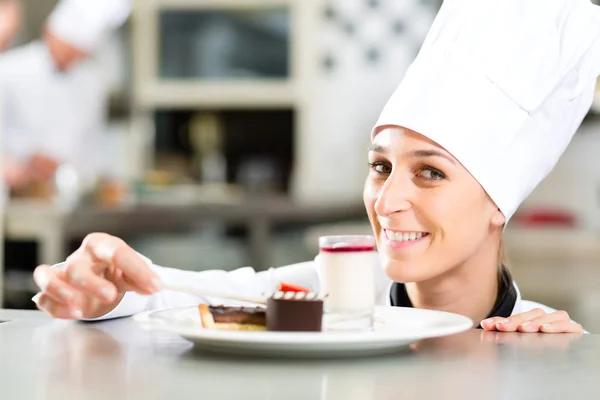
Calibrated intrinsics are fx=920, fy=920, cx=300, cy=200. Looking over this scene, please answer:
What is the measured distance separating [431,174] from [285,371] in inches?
22.6

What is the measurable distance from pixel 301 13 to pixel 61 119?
166 cm

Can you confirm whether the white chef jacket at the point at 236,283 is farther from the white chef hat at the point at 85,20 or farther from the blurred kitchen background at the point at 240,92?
the white chef hat at the point at 85,20

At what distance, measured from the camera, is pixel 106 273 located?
1.01 metres

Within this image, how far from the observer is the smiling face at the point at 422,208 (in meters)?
1.28

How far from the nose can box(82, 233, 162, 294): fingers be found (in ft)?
1.41

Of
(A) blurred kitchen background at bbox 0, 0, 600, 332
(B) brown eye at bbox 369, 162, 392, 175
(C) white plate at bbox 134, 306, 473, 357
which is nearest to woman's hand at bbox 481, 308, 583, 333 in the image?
(C) white plate at bbox 134, 306, 473, 357

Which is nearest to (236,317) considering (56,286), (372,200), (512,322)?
(56,286)

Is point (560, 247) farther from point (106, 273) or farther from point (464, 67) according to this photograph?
point (106, 273)

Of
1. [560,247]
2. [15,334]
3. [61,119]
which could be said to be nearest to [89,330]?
[15,334]

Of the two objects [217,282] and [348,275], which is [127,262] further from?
[217,282]

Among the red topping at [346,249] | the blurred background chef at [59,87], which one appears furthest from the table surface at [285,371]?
the blurred background chef at [59,87]

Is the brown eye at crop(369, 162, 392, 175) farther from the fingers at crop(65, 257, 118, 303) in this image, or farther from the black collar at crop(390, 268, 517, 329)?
the fingers at crop(65, 257, 118, 303)

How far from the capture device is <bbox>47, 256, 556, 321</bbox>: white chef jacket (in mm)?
1386

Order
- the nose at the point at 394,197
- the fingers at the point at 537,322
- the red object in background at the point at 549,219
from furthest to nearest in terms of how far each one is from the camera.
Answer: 1. the red object in background at the point at 549,219
2. the nose at the point at 394,197
3. the fingers at the point at 537,322
